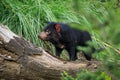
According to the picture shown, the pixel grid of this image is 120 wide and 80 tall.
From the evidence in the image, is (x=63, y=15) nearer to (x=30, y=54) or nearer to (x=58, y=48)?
(x=58, y=48)

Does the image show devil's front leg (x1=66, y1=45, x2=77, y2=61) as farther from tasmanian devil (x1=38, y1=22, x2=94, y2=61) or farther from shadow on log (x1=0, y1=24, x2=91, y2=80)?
shadow on log (x1=0, y1=24, x2=91, y2=80)

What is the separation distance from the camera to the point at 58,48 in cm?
504

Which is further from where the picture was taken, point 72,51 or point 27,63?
point 72,51

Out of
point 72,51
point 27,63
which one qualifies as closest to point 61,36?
point 72,51

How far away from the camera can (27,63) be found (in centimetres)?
396

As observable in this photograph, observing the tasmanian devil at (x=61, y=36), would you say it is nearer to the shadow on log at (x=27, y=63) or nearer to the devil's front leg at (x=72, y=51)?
the devil's front leg at (x=72, y=51)

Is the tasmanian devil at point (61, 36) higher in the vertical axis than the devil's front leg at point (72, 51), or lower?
higher

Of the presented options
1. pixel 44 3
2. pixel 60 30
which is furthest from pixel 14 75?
pixel 44 3

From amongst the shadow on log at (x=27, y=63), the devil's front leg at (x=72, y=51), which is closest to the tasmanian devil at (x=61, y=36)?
the devil's front leg at (x=72, y=51)

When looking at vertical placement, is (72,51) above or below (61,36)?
below

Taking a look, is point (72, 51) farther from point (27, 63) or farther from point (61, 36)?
point (27, 63)

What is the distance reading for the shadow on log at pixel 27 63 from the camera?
3.92m

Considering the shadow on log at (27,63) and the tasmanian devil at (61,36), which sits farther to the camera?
the tasmanian devil at (61,36)

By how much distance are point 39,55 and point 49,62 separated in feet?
0.47
